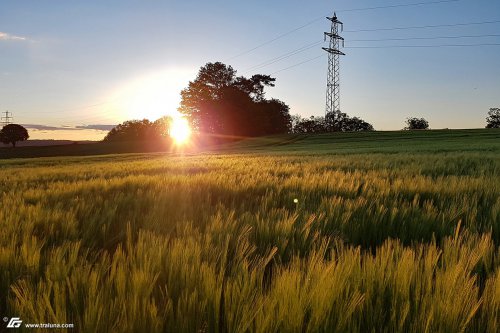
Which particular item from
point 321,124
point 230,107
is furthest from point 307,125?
point 230,107

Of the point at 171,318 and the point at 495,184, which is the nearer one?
the point at 171,318

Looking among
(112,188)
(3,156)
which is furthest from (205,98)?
(112,188)

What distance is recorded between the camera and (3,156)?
73562 millimetres

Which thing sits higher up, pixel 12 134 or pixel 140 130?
pixel 140 130

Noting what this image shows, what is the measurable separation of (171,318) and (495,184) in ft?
11.4

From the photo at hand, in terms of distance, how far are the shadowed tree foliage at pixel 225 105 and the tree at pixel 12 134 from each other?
192 feet

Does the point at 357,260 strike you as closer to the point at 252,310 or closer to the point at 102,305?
the point at 252,310

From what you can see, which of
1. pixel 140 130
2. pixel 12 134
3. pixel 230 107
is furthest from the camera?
pixel 140 130

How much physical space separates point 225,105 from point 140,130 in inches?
1801

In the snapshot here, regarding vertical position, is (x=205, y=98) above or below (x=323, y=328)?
above

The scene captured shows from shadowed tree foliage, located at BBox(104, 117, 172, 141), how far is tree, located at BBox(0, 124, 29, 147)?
23.5 metres

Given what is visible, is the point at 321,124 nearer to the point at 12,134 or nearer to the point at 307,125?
the point at 307,125

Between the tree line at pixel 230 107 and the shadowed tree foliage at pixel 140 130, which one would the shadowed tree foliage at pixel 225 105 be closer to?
the tree line at pixel 230 107

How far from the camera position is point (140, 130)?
375 feet
